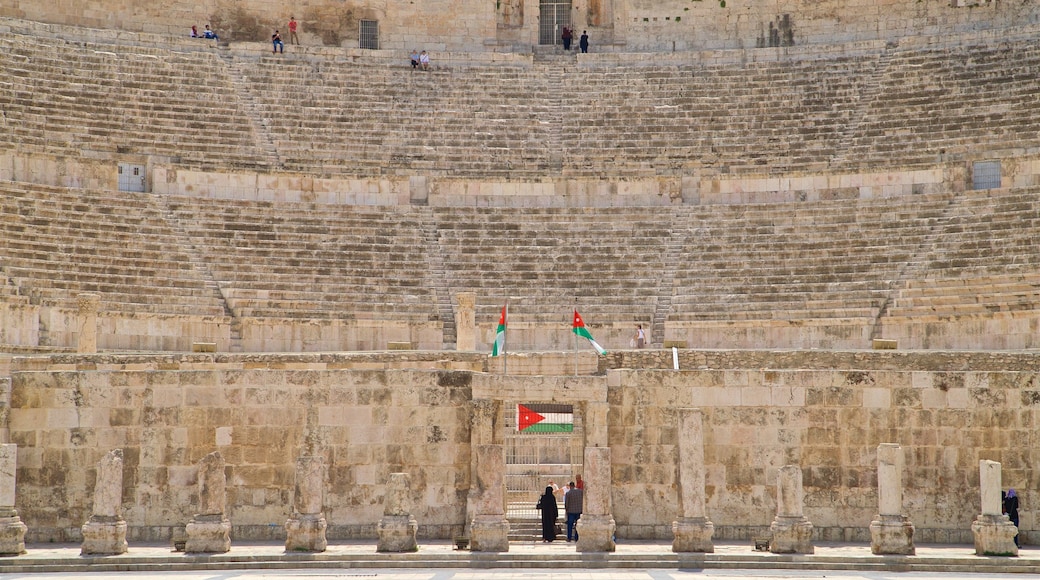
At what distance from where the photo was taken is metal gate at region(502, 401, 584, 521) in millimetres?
22812

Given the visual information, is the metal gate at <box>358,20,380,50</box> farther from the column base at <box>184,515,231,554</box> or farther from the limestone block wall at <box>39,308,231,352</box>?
the column base at <box>184,515,231,554</box>

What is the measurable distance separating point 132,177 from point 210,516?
52.6 feet

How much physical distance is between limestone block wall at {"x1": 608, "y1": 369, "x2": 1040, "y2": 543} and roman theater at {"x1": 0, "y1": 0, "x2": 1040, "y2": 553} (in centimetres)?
5

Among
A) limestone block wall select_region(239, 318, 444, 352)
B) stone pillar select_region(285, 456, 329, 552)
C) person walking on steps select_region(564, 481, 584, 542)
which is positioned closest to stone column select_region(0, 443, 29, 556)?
stone pillar select_region(285, 456, 329, 552)

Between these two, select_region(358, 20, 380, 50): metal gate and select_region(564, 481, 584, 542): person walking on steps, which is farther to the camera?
select_region(358, 20, 380, 50): metal gate

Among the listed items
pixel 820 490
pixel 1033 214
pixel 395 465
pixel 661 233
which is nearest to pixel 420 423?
pixel 395 465

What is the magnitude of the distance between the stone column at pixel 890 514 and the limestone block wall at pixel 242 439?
6.32 meters

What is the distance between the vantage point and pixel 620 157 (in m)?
35.1

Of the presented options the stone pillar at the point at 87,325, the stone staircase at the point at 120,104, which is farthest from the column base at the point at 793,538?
the stone staircase at the point at 120,104

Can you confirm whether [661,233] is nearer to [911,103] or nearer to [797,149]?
[797,149]

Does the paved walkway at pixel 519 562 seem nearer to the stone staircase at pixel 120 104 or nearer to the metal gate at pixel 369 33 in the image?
the stone staircase at pixel 120 104

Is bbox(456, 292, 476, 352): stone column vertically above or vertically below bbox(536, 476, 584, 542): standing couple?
above

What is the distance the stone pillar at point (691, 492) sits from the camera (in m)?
18.4

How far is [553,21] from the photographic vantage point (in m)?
42.3
